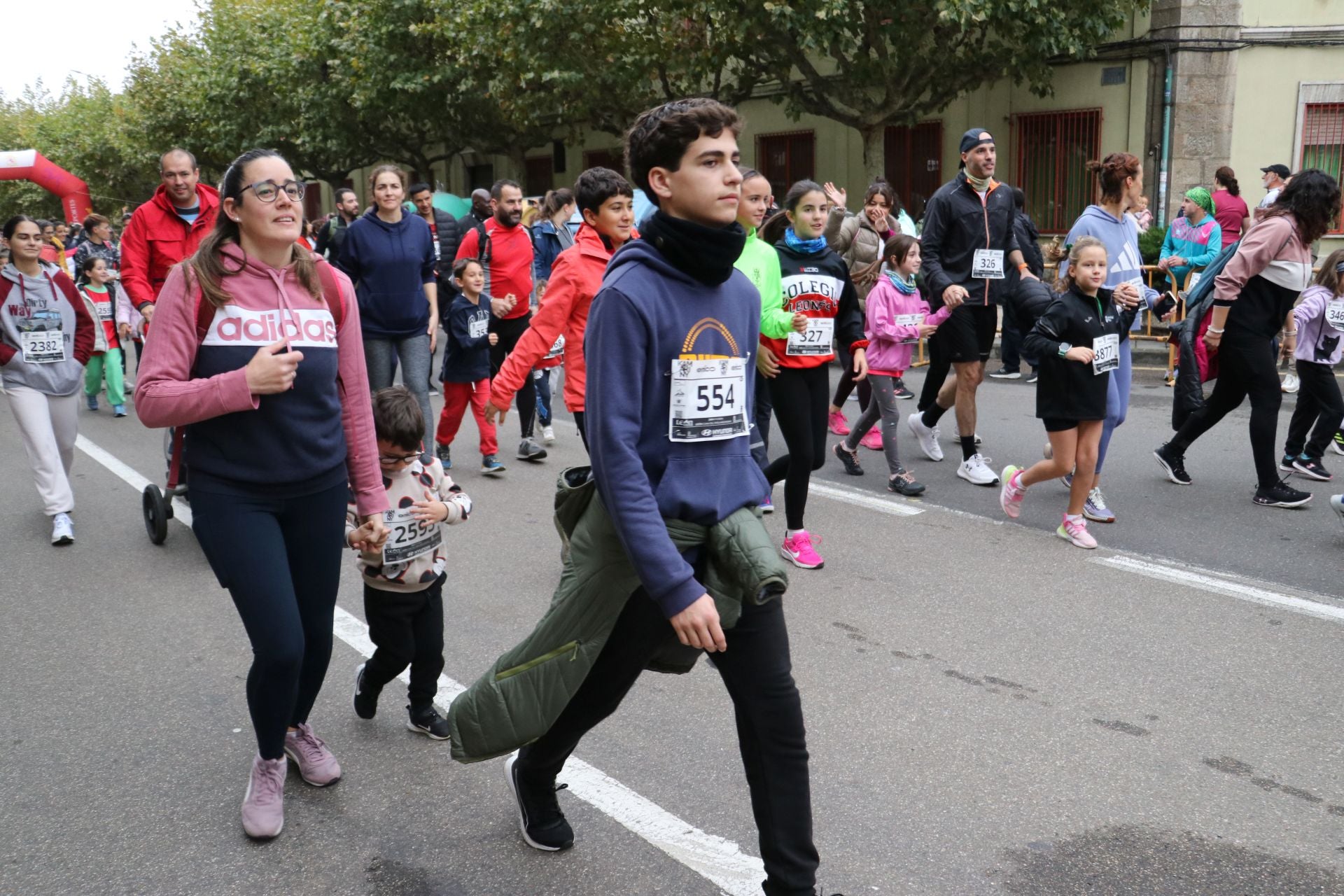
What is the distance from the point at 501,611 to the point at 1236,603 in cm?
322

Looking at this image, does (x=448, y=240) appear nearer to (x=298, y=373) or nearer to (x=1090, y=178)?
(x=298, y=373)

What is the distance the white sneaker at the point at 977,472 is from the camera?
782 cm

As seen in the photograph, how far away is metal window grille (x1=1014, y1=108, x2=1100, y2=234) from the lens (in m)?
19.6

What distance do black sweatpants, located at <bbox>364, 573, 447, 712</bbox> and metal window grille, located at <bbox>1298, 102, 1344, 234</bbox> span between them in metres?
18.2

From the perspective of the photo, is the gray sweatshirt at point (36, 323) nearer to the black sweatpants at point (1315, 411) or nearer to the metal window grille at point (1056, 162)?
the black sweatpants at point (1315, 411)

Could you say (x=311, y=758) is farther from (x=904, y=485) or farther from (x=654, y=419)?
(x=904, y=485)

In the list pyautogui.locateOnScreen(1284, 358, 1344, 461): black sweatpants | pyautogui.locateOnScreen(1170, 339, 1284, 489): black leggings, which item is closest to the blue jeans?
pyautogui.locateOnScreen(1170, 339, 1284, 489): black leggings

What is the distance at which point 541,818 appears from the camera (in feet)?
10.8

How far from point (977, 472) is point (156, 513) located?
4939 mm

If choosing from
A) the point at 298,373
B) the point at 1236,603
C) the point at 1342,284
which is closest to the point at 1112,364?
the point at 1236,603

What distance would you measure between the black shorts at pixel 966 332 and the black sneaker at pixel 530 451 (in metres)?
2.96

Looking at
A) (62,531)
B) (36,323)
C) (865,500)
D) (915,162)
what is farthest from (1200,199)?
(62,531)

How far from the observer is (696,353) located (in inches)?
106

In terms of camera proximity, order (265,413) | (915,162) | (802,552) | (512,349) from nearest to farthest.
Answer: (265,413) < (802,552) < (512,349) < (915,162)
